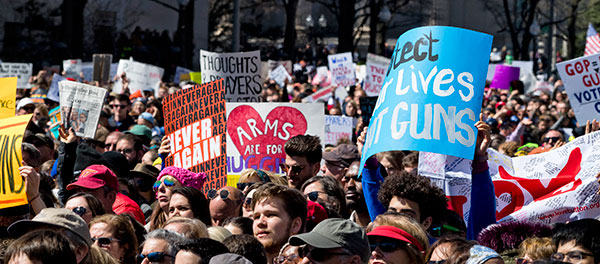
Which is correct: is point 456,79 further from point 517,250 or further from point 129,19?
point 129,19

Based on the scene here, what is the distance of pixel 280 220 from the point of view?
540cm

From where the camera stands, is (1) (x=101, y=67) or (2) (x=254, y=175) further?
(1) (x=101, y=67)

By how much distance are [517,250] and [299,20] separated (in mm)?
57145

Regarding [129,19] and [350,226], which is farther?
[129,19]

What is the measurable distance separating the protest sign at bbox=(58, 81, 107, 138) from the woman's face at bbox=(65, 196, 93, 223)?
3180 millimetres

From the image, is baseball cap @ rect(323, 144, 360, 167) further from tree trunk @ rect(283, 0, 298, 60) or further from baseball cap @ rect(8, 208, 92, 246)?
tree trunk @ rect(283, 0, 298, 60)

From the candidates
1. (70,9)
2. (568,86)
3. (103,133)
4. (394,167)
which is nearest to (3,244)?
(394,167)

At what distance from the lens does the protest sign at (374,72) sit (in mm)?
18156

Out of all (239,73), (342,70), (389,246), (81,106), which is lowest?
(342,70)

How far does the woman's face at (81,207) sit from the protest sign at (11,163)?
297 mm

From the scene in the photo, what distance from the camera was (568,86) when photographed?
377 inches

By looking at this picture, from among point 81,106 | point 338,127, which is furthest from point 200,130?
point 338,127

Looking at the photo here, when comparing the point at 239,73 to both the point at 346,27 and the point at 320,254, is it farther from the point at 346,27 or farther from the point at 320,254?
the point at 346,27

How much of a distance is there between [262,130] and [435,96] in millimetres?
3244
